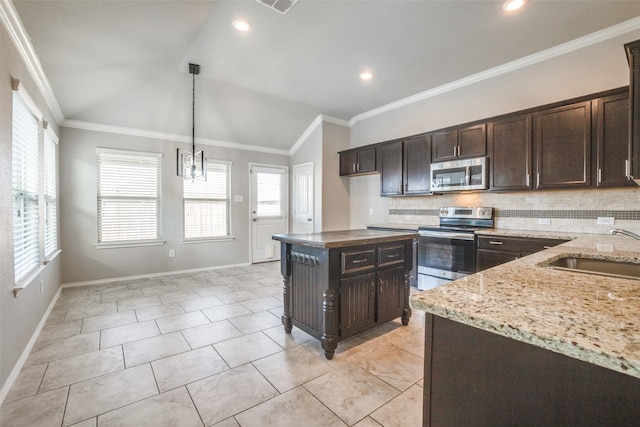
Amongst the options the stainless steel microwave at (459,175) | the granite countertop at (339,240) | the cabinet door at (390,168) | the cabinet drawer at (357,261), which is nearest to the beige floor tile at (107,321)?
the granite countertop at (339,240)

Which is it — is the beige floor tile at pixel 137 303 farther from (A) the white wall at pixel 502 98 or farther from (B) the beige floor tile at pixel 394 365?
(A) the white wall at pixel 502 98

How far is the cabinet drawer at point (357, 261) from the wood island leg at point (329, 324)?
23cm

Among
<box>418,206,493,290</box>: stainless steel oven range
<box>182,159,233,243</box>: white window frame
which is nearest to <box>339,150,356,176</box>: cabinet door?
<box>418,206,493,290</box>: stainless steel oven range

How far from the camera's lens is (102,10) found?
2.35 metres

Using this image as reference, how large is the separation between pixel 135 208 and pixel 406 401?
4.84 m

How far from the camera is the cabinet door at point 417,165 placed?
4270 mm

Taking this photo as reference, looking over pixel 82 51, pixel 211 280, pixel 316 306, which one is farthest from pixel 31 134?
pixel 316 306

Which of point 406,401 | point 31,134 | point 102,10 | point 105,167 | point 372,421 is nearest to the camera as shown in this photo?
point 372,421

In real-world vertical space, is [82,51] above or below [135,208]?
above

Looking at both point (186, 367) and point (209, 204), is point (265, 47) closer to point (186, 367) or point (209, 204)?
point (209, 204)

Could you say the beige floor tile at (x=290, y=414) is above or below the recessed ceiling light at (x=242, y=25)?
below

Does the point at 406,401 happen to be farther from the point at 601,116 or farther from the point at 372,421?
the point at 601,116

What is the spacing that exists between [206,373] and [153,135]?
4.22 metres

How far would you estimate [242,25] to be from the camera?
2930 mm
